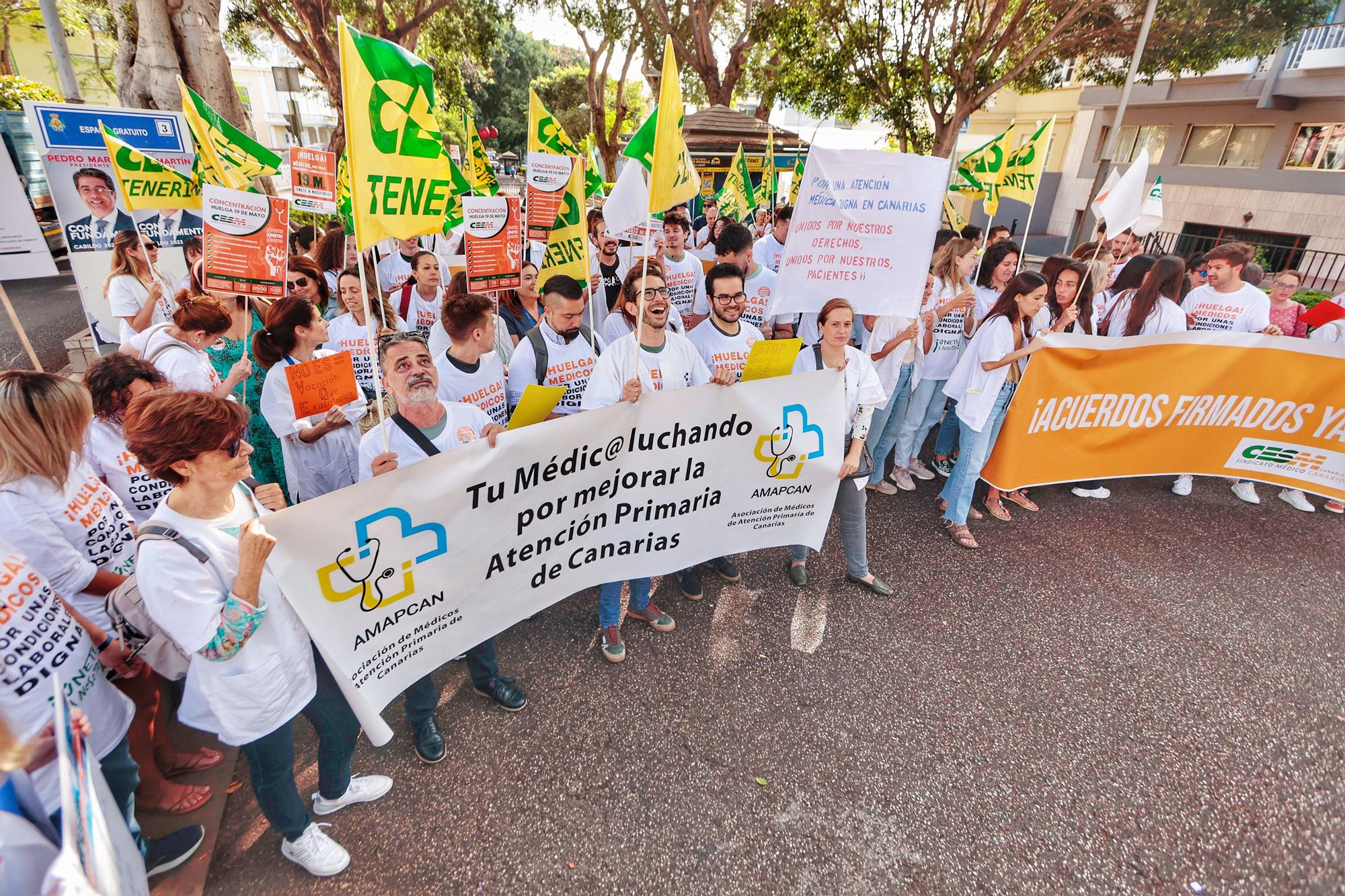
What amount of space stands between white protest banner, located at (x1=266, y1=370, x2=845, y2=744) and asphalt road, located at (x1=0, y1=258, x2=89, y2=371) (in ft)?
23.4

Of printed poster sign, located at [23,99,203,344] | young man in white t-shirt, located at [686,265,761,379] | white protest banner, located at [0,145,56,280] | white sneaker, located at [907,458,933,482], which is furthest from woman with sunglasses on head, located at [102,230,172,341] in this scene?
white sneaker, located at [907,458,933,482]

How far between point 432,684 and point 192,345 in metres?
2.41

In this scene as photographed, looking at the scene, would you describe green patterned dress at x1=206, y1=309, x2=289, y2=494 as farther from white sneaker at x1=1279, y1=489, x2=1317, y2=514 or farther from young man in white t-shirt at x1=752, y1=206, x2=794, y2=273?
white sneaker at x1=1279, y1=489, x2=1317, y2=514

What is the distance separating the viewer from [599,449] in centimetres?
313

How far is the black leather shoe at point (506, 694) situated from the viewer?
3.38 meters

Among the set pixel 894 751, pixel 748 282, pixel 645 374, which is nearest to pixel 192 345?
pixel 645 374

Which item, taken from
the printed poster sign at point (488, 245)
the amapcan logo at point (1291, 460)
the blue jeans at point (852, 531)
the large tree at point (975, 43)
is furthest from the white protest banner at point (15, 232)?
the large tree at point (975, 43)

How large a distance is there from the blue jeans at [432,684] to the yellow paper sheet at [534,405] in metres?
1.13

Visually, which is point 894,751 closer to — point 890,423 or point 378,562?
point 378,562

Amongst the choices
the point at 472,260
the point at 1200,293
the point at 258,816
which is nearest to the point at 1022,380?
the point at 1200,293

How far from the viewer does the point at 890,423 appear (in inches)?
223

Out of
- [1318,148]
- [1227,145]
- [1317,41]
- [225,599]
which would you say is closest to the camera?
[225,599]

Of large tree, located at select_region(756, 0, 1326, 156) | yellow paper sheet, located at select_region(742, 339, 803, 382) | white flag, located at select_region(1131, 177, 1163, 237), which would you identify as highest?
large tree, located at select_region(756, 0, 1326, 156)

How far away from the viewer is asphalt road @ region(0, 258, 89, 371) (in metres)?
8.63
